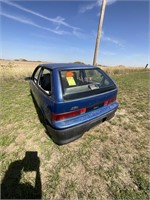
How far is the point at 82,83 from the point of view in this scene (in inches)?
112

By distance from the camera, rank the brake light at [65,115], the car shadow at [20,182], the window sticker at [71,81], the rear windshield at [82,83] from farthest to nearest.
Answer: the window sticker at [71,81] < the rear windshield at [82,83] < the brake light at [65,115] < the car shadow at [20,182]

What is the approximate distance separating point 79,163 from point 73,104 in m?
1.03

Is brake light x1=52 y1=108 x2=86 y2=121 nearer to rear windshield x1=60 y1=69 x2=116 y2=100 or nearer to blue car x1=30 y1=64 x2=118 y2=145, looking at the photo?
blue car x1=30 y1=64 x2=118 y2=145

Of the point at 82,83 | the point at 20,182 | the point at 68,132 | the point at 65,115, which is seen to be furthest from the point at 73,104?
the point at 20,182

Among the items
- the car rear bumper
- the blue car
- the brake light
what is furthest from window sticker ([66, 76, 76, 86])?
the car rear bumper

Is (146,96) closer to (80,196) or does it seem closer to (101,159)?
(101,159)

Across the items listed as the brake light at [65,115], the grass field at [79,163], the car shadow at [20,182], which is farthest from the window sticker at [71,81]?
the car shadow at [20,182]

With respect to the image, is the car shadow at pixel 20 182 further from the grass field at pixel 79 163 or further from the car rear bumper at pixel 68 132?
the car rear bumper at pixel 68 132

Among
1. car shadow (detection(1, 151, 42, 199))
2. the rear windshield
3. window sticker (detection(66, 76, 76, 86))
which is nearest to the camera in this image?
car shadow (detection(1, 151, 42, 199))

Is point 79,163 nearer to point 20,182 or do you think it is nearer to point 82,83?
point 20,182

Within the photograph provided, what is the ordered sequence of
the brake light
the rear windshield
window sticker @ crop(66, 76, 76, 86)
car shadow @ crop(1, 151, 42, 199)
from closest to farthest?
1. car shadow @ crop(1, 151, 42, 199)
2. the brake light
3. the rear windshield
4. window sticker @ crop(66, 76, 76, 86)

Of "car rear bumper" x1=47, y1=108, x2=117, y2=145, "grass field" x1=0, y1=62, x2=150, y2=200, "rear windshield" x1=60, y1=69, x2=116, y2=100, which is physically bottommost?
"grass field" x1=0, y1=62, x2=150, y2=200

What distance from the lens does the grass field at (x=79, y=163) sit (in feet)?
6.45

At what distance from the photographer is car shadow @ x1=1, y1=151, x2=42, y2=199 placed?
6.39 feet
